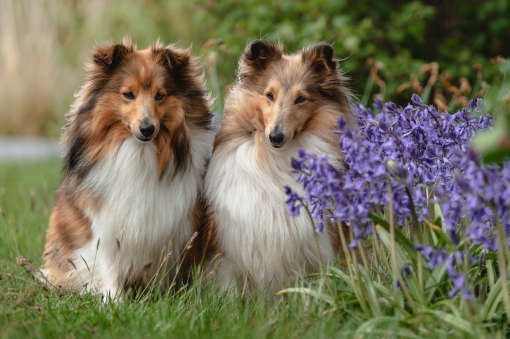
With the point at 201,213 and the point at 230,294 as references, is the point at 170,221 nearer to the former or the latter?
the point at 201,213

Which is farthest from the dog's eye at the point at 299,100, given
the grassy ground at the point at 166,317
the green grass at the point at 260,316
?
the grassy ground at the point at 166,317

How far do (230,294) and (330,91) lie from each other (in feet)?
4.71

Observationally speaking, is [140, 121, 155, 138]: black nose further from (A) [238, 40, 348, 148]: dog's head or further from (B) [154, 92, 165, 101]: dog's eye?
(A) [238, 40, 348, 148]: dog's head

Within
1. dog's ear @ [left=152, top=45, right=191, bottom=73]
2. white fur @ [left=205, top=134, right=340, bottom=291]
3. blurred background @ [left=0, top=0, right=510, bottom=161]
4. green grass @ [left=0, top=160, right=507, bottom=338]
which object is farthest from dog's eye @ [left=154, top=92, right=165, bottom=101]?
blurred background @ [left=0, top=0, right=510, bottom=161]

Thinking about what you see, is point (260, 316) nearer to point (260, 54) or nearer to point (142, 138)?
point (142, 138)

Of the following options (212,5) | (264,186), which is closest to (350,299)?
(264,186)

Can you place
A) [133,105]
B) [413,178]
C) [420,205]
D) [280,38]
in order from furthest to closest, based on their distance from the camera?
1. [280,38]
2. [133,105]
3. [413,178]
4. [420,205]

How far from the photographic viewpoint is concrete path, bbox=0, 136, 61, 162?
11.1 m

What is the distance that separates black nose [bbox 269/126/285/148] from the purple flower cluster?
475 millimetres

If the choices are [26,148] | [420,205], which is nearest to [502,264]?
[420,205]

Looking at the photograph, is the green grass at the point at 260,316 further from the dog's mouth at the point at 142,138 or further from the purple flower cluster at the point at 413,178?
the dog's mouth at the point at 142,138

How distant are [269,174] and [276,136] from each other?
29 cm

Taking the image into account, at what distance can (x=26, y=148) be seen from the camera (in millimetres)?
11953

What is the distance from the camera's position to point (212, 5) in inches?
322
